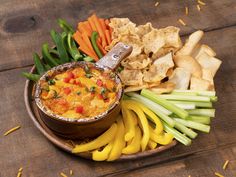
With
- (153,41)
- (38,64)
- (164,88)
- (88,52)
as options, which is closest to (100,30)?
(88,52)

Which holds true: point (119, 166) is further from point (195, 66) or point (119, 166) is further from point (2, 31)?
point (2, 31)

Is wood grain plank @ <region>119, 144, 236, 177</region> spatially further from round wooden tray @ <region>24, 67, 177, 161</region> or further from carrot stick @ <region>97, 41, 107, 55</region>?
carrot stick @ <region>97, 41, 107, 55</region>

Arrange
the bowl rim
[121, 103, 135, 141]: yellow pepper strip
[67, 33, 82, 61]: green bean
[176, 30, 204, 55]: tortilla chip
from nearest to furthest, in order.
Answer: the bowl rim, [121, 103, 135, 141]: yellow pepper strip, [67, 33, 82, 61]: green bean, [176, 30, 204, 55]: tortilla chip

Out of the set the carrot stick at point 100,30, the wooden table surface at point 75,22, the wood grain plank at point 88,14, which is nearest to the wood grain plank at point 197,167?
the wooden table surface at point 75,22

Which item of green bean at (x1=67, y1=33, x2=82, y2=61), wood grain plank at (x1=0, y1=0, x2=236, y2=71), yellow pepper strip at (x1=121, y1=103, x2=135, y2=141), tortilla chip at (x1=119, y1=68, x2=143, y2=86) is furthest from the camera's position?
wood grain plank at (x1=0, y1=0, x2=236, y2=71)

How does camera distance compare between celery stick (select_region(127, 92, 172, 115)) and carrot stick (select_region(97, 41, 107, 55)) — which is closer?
celery stick (select_region(127, 92, 172, 115))

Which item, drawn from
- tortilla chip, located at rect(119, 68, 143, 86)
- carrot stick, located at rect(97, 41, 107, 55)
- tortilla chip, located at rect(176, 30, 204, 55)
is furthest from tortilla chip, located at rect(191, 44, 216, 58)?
carrot stick, located at rect(97, 41, 107, 55)
